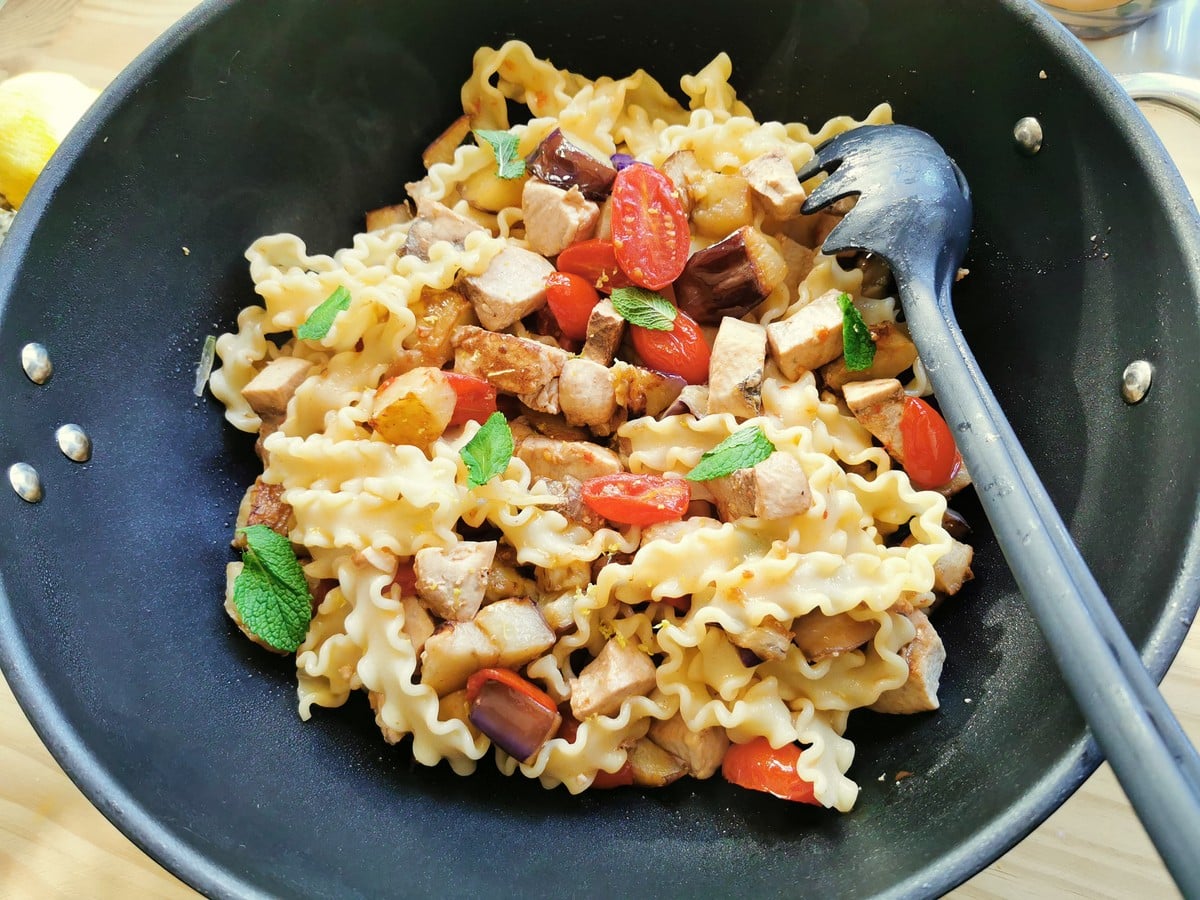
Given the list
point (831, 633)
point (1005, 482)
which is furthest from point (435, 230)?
point (1005, 482)

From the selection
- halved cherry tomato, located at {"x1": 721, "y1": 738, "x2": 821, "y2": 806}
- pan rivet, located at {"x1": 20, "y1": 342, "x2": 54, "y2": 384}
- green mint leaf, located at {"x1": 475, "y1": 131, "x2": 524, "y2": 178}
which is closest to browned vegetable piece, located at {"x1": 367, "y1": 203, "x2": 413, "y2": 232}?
green mint leaf, located at {"x1": 475, "y1": 131, "x2": 524, "y2": 178}

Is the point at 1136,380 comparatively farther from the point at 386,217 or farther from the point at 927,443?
the point at 386,217

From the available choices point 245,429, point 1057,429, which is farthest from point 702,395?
point 245,429

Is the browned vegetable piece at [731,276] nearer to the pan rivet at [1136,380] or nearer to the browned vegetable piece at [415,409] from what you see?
the browned vegetable piece at [415,409]

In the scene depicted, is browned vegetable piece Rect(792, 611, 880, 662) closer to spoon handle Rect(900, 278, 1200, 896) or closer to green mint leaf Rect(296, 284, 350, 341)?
spoon handle Rect(900, 278, 1200, 896)

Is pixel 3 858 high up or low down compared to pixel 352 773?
down

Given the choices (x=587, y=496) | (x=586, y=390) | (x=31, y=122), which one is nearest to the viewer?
(x=587, y=496)

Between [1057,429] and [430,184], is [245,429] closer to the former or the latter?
[430,184]
